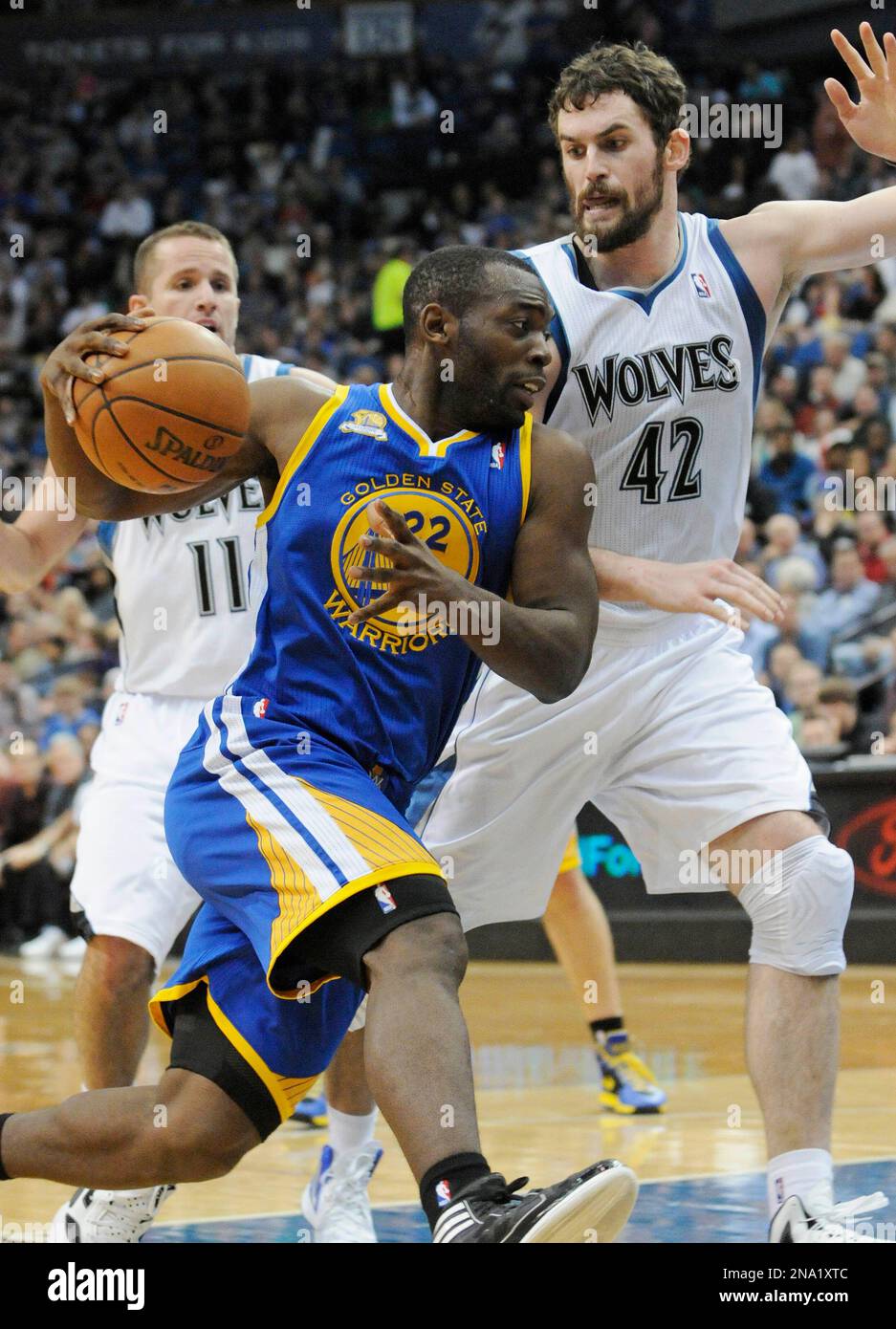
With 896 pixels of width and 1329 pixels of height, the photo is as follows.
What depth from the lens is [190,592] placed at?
531 centimetres

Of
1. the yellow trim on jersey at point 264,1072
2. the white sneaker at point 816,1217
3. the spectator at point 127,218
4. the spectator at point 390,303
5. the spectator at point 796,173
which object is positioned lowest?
the white sneaker at point 816,1217

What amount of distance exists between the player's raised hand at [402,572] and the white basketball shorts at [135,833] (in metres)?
1.79

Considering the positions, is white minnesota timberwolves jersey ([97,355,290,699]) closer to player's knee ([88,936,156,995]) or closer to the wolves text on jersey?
player's knee ([88,936,156,995])

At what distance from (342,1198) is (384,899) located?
1.56m

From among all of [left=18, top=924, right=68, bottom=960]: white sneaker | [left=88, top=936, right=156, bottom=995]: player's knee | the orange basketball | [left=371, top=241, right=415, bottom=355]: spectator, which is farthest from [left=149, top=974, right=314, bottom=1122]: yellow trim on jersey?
[left=371, top=241, right=415, bottom=355]: spectator

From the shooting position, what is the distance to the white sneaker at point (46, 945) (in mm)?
13047

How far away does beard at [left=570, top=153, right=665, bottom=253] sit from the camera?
174 inches

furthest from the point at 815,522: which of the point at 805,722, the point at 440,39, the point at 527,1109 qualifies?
Answer: the point at 440,39

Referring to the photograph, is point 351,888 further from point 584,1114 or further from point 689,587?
point 584,1114

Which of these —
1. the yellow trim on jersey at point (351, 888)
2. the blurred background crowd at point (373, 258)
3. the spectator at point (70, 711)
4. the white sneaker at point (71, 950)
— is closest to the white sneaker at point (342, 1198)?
the yellow trim on jersey at point (351, 888)

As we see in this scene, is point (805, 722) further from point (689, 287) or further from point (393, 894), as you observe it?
point (393, 894)

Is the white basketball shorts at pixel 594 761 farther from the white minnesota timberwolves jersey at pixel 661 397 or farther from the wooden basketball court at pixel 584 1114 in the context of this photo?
the wooden basketball court at pixel 584 1114

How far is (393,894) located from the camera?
10.8ft

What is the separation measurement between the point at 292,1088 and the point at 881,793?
7.46 meters
